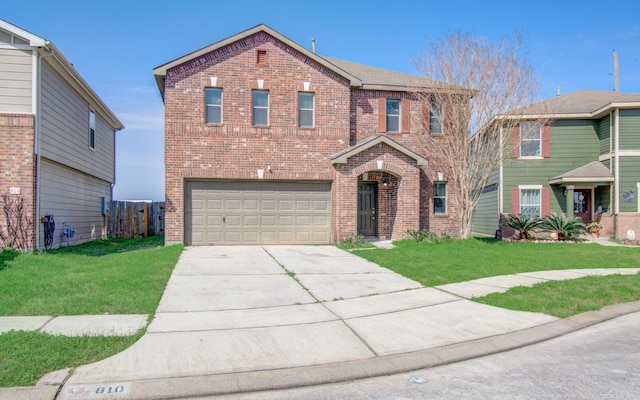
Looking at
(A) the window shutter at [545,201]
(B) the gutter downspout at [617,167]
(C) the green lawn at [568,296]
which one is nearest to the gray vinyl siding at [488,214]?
(A) the window shutter at [545,201]

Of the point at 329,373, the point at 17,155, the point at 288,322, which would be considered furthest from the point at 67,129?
the point at 329,373

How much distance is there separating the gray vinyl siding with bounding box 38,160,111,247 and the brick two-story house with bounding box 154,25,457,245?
3.41 metres

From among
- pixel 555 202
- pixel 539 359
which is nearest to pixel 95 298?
pixel 539 359

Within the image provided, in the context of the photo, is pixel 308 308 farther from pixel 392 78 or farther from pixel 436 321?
pixel 392 78

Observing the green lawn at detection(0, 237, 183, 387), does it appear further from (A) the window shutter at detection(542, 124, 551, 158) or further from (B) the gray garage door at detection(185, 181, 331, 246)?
(A) the window shutter at detection(542, 124, 551, 158)

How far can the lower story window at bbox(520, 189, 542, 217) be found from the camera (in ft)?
64.9

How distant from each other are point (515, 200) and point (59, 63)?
17.3 metres

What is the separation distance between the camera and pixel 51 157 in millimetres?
A: 14258

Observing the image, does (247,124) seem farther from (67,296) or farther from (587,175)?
(587,175)

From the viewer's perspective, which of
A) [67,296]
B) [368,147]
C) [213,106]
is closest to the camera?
[67,296]

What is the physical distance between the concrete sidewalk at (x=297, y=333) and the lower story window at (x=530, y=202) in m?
10.3

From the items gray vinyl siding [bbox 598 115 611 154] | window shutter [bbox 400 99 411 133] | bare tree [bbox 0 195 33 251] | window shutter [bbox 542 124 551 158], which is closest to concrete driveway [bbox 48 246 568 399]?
→ bare tree [bbox 0 195 33 251]

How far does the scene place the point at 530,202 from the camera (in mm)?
19875

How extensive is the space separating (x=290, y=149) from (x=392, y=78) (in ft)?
17.3
